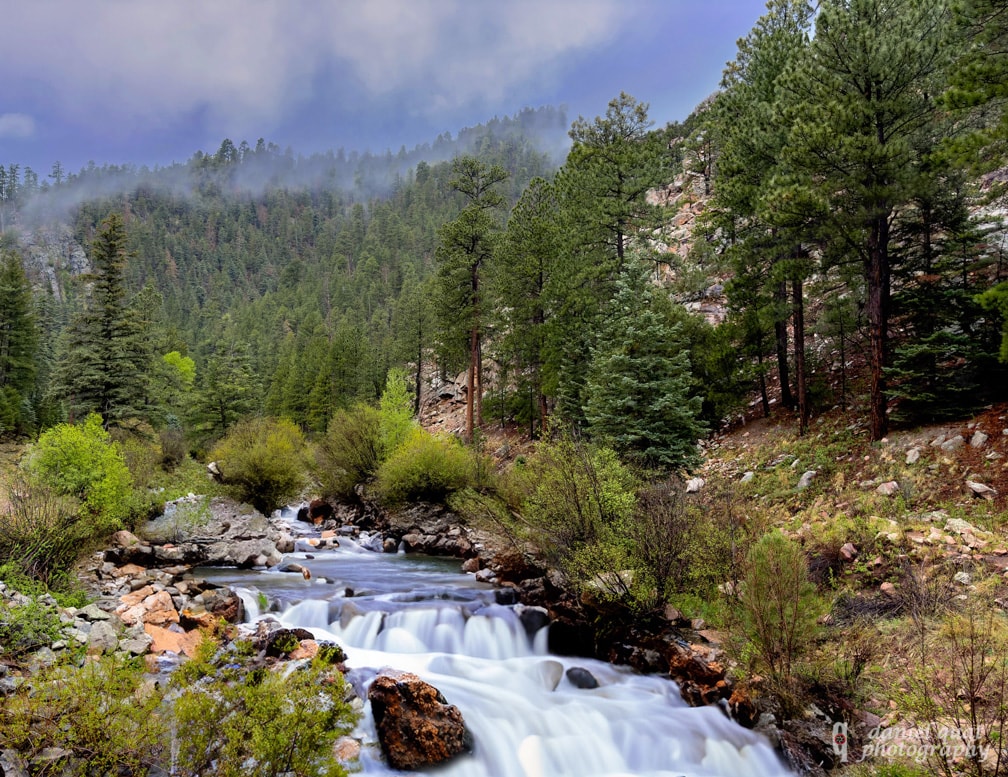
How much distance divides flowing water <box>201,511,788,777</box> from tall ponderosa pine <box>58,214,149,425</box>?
20337 millimetres

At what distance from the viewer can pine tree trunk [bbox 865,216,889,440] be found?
14312 millimetres

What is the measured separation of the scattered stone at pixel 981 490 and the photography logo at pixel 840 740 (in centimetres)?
651

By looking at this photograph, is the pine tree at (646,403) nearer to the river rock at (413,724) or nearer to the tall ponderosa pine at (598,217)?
the tall ponderosa pine at (598,217)

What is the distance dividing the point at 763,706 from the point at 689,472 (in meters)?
10.3

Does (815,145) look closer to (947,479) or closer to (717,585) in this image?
(947,479)

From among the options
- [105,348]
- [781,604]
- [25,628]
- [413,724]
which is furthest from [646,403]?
[105,348]

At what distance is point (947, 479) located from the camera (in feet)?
38.8

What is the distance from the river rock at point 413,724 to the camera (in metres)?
7.45

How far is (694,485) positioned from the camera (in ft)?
52.7

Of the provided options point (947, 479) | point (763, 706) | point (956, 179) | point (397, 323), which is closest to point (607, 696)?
point (763, 706)

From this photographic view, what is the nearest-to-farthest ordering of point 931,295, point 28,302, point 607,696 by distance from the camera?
point 607,696 → point 931,295 → point 28,302

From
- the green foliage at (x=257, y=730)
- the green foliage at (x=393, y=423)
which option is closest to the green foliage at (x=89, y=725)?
the green foliage at (x=257, y=730)

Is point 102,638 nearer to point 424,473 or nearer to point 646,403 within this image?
point 424,473

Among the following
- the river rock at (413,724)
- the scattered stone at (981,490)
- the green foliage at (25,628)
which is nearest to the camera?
the green foliage at (25,628)
